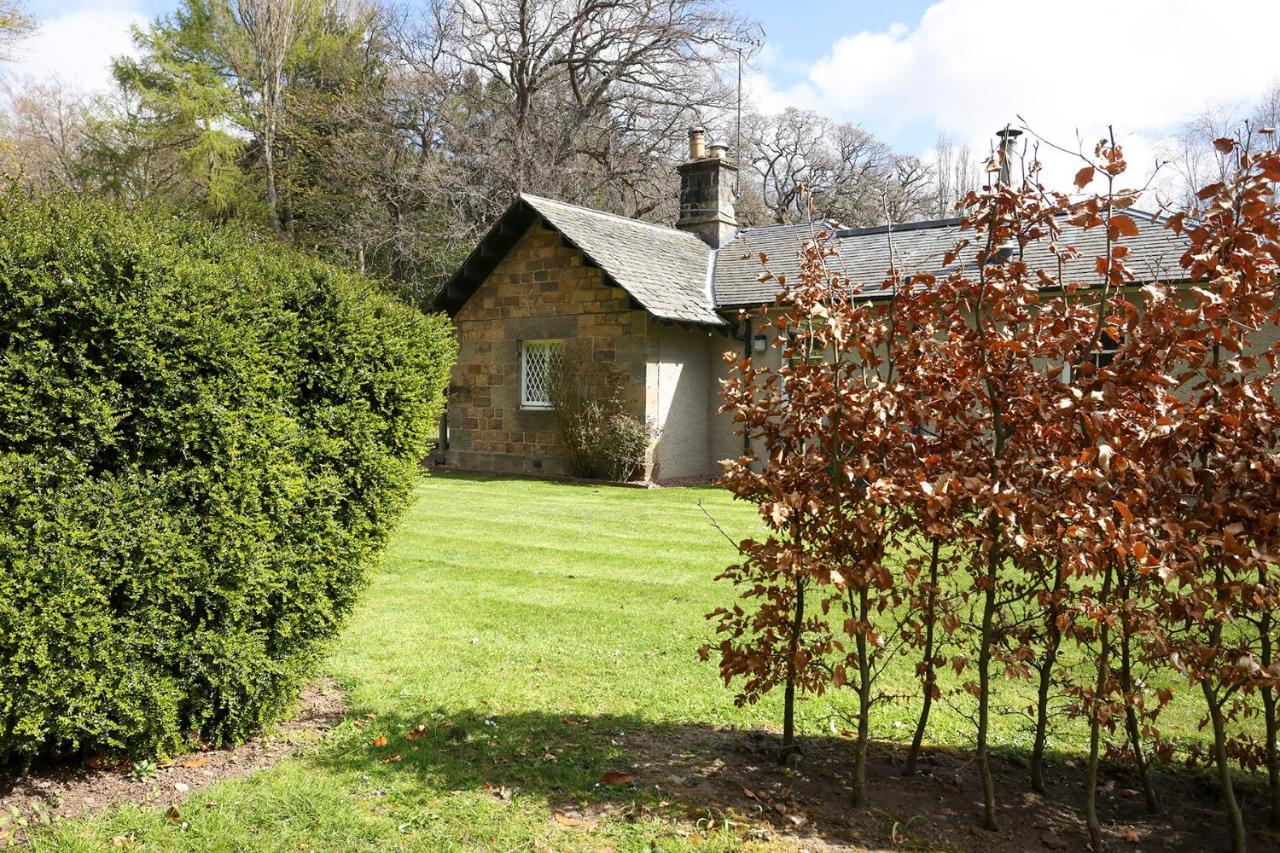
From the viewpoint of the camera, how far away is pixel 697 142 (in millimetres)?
19109

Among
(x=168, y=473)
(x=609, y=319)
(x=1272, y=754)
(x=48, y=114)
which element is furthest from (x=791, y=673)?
(x=48, y=114)

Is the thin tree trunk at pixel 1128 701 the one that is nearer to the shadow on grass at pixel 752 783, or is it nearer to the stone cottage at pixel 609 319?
the shadow on grass at pixel 752 783

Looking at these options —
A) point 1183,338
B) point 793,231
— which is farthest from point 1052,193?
point 793,231

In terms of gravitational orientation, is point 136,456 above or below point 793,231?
below

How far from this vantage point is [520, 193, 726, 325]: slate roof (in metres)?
14.9

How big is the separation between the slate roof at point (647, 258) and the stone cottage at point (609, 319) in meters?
0.04

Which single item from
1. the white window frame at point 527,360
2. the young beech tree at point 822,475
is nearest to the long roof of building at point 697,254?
the white window frame at point 527,360

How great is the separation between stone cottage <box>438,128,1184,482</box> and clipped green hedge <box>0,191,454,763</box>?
10343 mm

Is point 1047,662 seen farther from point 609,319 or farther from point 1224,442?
point 609,319

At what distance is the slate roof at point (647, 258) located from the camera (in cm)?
1491

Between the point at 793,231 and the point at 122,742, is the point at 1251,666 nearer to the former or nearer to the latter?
the point at 122,742

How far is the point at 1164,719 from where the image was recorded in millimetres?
4711

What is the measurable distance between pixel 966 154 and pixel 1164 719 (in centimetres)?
4100

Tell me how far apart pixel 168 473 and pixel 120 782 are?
4.36 ft
